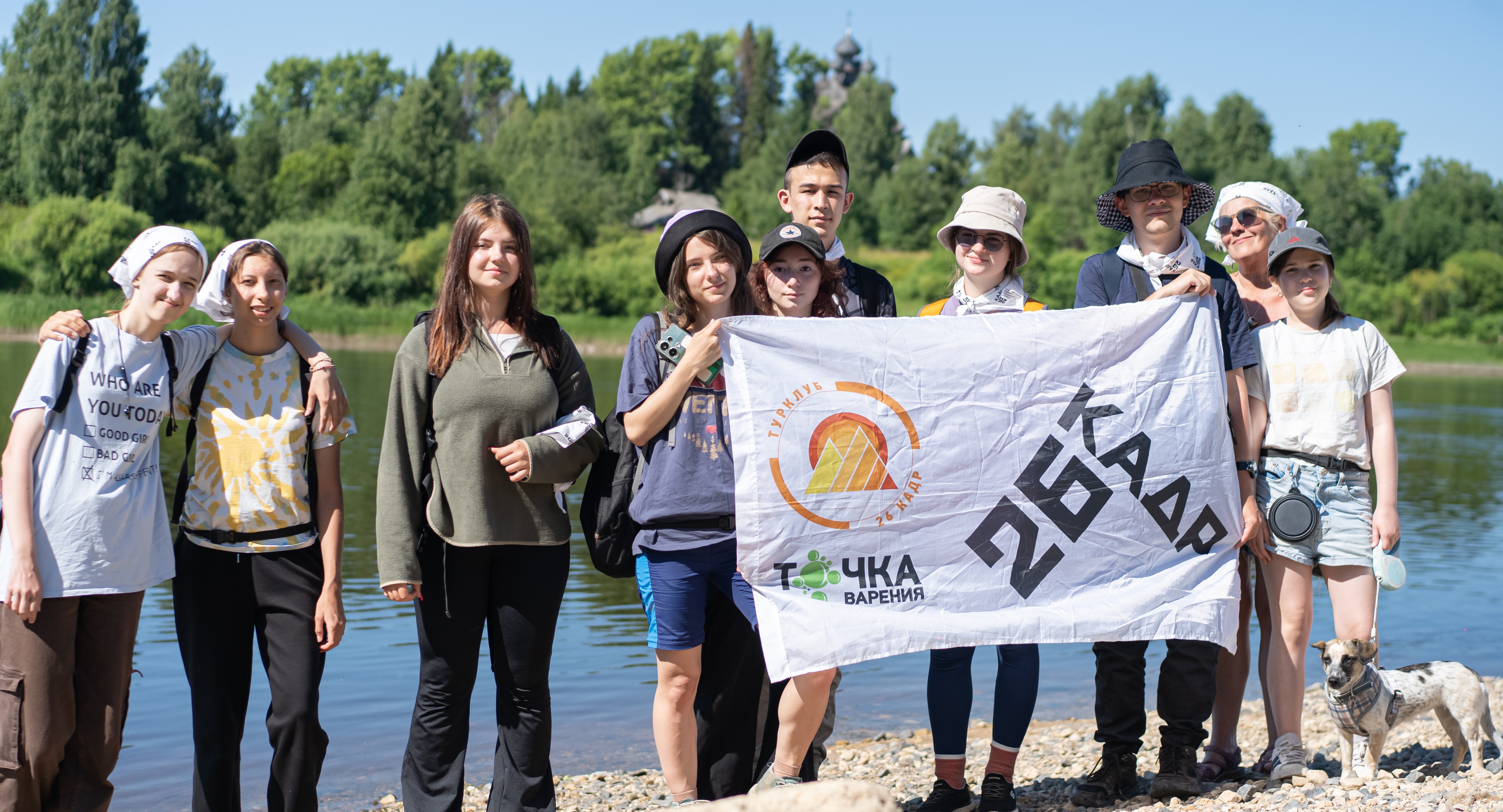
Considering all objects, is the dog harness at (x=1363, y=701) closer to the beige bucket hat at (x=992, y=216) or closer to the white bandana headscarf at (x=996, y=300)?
the white bandana headscarf at (x=996, y=300)

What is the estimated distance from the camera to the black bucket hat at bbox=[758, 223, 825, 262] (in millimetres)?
4453

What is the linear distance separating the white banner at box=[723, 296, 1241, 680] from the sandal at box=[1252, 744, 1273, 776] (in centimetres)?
67

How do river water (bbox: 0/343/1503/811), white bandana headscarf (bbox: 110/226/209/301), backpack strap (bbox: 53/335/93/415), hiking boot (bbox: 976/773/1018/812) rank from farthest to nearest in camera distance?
river water (bbox: 0/343/1503/811)
hiking boot (bbox: 976/773/1018/812)
white bandana headscarf (bbox: 110/226/209/301)
backpack strap (bbox: 53/335/93/415)

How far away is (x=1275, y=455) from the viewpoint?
193 inches

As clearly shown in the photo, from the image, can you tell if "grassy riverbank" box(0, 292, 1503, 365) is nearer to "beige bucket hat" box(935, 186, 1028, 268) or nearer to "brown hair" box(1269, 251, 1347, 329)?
"beige bucket hat" box(935, 186, 1028, 268)

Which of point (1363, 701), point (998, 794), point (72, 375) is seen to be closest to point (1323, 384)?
point (1363, 701)

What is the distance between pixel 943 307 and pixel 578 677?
5330mm

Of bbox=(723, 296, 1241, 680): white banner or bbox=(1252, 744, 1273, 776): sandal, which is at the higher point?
bbox=(723, 296, 1241, 680): white banner

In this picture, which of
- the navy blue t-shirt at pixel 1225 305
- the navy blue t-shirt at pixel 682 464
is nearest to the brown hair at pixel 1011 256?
the navy blue t-shirt at pixel 1225 305

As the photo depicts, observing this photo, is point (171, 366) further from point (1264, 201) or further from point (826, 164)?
point (1264, 201)

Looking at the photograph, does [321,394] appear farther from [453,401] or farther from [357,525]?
[357,525]

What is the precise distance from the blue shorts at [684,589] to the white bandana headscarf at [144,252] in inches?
76.8

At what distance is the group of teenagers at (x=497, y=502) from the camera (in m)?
4.00

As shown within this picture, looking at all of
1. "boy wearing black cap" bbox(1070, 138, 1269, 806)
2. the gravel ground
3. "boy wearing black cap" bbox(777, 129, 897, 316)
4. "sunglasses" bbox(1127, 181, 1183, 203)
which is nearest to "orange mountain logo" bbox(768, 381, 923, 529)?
"boy wearing black cap" bbox(777, 129, 897, 316)
